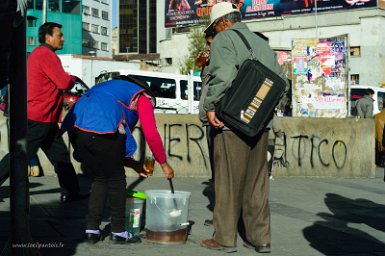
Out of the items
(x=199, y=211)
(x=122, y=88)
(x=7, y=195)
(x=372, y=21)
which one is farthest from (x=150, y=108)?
(x=372, y=21)

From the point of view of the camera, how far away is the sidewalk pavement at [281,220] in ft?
18.1

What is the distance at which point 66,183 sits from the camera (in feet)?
25.4

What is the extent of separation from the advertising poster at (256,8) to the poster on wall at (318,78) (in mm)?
37635

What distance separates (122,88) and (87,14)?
370ft

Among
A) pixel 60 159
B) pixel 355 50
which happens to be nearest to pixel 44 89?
pixel 60 159

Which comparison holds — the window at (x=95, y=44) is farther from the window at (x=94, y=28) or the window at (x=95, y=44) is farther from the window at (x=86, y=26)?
the window at (x=86, y=26)

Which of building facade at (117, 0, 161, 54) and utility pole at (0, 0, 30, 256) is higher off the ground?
building facade at (117, 0, 161, 54)

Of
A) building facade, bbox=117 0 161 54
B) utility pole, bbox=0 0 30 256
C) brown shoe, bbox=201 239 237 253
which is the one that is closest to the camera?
utility pole, bbox=0 0 30 256

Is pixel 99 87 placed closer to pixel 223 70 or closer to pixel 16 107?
pixel 223 70

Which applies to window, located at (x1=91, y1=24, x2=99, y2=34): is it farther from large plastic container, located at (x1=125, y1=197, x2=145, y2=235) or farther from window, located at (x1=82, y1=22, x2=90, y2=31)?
large plastic container, located at (x1=125, y1=197, x2=145, y2=235)

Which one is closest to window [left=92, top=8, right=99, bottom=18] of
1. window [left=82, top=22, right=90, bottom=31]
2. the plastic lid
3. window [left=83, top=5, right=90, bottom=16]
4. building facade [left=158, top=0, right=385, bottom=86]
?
window [left=83, top=5, right=90, bottom=16]

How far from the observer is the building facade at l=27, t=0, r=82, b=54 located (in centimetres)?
8381

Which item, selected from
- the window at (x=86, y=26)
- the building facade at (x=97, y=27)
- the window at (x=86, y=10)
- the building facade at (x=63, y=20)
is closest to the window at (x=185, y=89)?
the building facade at (x=63, y=20)

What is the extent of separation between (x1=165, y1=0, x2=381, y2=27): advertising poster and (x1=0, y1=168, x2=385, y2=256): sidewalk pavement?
142ft
